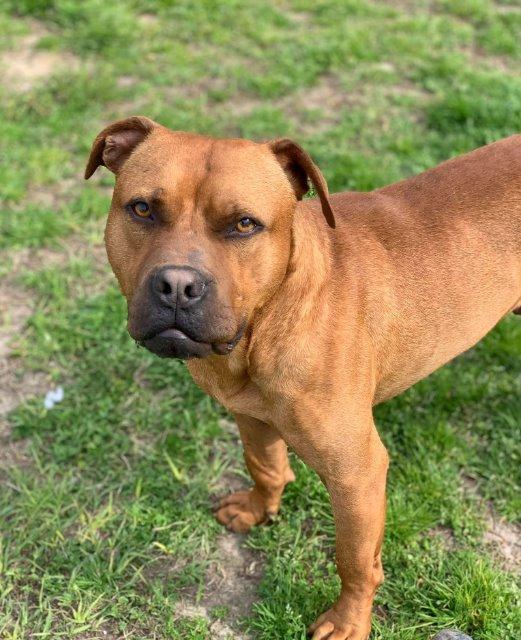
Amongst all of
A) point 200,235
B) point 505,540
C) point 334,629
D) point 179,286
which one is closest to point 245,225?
point 200,235

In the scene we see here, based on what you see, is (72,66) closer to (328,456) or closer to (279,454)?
(279,454)

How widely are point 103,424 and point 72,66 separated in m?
4.10

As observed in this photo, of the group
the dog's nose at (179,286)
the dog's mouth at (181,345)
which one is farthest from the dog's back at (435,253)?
the dog's nose at (179,286)

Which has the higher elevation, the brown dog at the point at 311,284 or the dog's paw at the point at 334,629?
the brown dog at the point at 311,284

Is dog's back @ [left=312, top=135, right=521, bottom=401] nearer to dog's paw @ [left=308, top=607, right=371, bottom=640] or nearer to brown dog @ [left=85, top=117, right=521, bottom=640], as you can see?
brown dog @ [left=85, top=117, right=521, bottom=640]

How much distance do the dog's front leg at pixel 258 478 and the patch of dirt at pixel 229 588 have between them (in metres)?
0.11

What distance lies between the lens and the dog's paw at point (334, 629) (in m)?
3.30

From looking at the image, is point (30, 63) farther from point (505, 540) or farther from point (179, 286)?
point (505, 540)

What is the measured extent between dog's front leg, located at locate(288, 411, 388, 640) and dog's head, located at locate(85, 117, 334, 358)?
1.89ft

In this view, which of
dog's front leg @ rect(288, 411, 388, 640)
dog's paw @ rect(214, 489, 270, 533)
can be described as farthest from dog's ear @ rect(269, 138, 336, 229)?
dog's paw @ rect(214, 489, 270, 533)

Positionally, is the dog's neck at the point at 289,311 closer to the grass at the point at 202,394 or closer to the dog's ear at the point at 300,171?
the dog's ear at the point at 300,171

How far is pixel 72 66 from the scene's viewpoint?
7.03m

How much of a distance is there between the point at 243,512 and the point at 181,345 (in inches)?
58.8

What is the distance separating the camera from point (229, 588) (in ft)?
11.9
